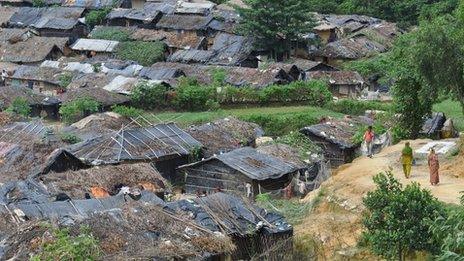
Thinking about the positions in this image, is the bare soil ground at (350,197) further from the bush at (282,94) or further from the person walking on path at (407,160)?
the bush at (282,94)

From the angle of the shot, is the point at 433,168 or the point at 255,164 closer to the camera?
the point at 433,168

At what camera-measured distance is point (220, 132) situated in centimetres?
2684

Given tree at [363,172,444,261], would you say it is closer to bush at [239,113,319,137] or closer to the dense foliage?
bush at [239,113,319,137]

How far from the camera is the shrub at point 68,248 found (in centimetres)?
1184

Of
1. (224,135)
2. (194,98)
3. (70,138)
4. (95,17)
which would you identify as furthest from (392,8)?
(70,138)

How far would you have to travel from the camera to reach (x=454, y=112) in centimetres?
2977

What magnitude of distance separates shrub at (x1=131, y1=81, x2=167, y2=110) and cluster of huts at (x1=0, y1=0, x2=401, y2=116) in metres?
0.64

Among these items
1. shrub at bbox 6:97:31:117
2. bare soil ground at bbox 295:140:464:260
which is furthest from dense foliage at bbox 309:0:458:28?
bare soil ground at bbox 295:140:464:260

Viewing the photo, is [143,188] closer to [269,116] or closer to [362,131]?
[362,131]

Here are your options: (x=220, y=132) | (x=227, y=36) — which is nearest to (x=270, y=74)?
(x=227, y=36)

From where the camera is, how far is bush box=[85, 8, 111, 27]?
50.5 metres

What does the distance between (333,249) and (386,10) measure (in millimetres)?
39771

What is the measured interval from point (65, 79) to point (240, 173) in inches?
791

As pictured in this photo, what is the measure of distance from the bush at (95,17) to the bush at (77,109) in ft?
60.5
